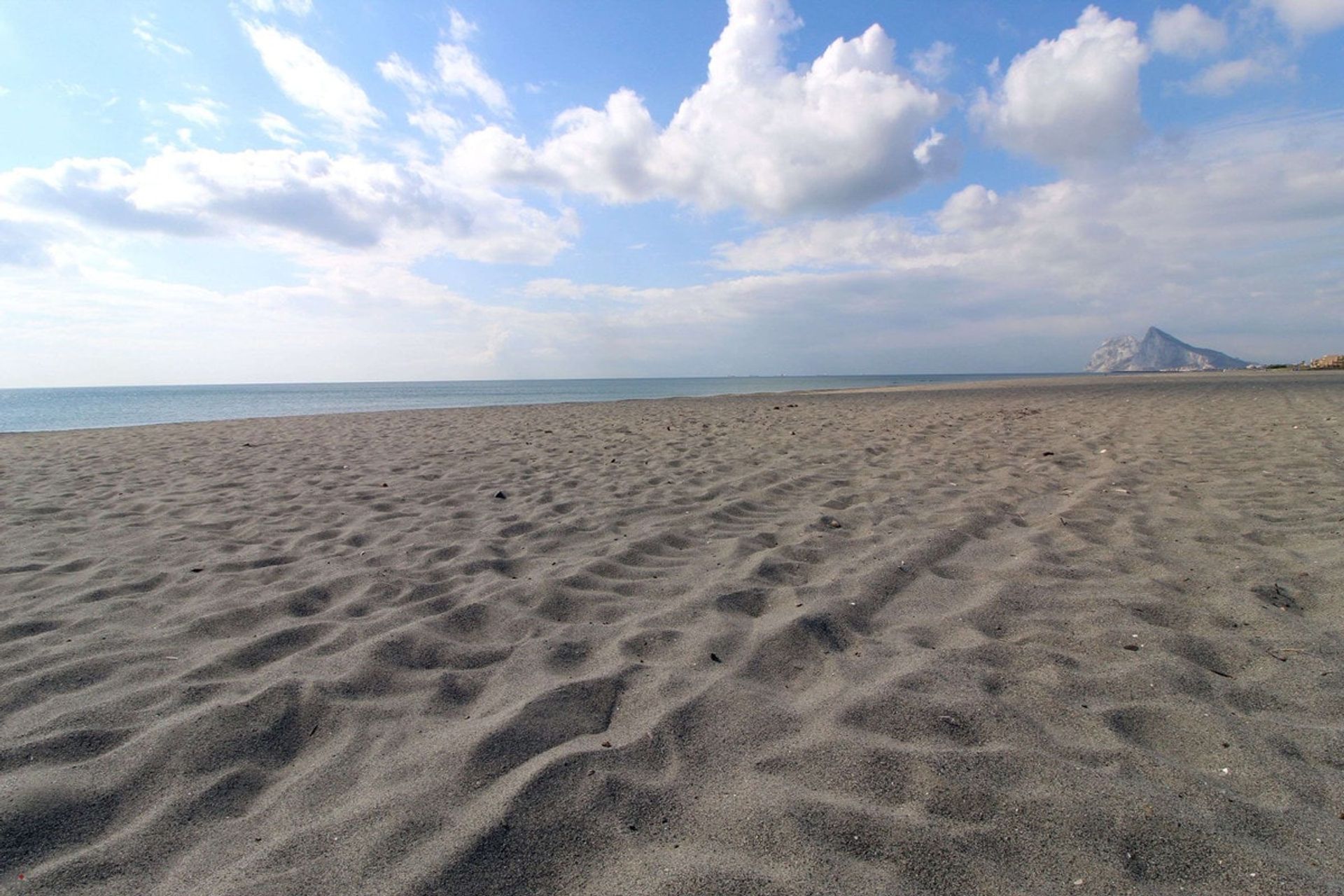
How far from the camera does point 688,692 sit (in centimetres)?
229

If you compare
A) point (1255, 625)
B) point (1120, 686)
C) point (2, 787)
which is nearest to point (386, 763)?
point (2, 787)

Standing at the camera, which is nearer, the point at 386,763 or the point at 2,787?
the point at 2,787

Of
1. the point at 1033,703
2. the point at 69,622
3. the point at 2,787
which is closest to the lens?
the point at 2,787

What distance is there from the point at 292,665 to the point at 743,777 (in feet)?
6.16

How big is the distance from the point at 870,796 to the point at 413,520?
3.81 metres

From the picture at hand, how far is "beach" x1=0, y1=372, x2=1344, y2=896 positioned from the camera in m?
1.55

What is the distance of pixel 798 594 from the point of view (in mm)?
3141

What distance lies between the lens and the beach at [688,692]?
61.1 inches

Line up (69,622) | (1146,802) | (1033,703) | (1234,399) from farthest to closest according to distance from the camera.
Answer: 1. (1234,399)
2. (69,622)
3. (1033,703)
4. (1146,802)

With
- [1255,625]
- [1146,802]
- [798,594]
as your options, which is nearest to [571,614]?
[798,594]

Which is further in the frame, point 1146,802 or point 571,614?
point 571,614

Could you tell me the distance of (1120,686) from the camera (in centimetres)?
223

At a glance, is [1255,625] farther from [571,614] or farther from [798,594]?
[571,614]

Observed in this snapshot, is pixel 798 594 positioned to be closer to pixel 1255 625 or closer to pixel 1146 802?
pixel 1146 802
